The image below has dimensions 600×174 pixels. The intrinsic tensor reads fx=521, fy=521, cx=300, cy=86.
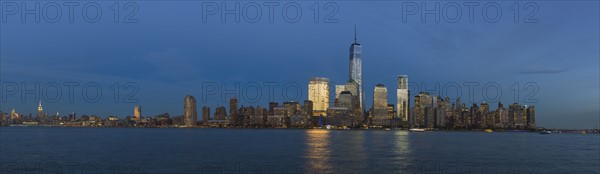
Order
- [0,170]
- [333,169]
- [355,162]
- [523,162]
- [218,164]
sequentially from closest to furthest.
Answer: [0,170]
[333,169]
[218,164]
[355,162]
[523,162]

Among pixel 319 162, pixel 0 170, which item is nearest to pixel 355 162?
pixel 319 162

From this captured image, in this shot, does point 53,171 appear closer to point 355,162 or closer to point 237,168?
point 237,168

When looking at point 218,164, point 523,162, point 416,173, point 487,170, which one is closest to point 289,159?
point 218,164

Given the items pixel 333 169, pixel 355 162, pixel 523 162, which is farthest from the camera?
pixel 523 162

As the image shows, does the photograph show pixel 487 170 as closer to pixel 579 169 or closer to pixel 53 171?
pixel 579 169

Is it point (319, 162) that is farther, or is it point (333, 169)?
point (319, 162)

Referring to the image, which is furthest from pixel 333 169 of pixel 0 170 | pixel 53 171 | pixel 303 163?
pixel 0 170

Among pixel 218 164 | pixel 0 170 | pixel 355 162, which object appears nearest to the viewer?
pixel 0 170

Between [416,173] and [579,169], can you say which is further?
[579,169]

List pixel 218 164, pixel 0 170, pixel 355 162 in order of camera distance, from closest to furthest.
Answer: pixel 0 170
pixel 218 164
pixel 355 162
